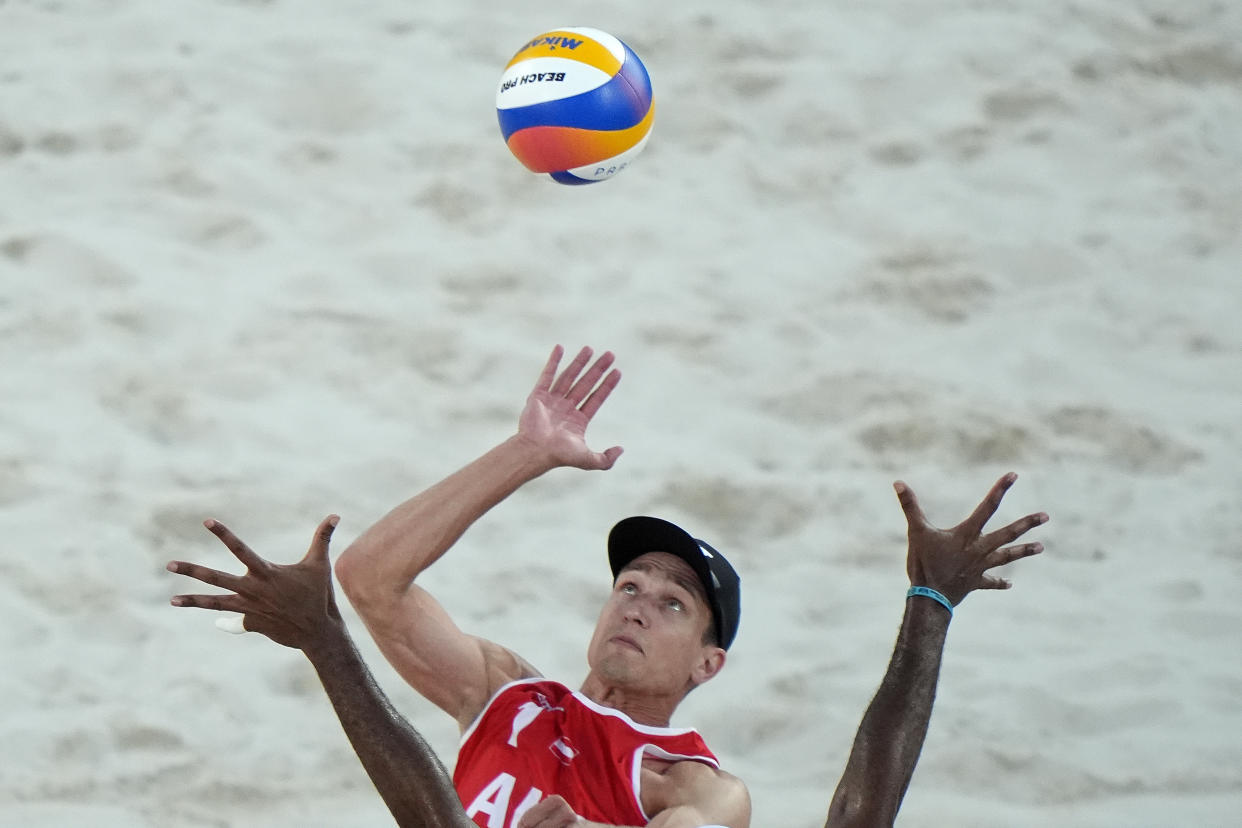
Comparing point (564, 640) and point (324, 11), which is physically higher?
point (324, 11)

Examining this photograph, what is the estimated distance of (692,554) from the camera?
2.84m

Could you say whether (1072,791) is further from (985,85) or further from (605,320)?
(985,85)

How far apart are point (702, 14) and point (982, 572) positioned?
338 centimetres

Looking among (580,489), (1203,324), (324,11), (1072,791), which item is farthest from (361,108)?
(1072,791)

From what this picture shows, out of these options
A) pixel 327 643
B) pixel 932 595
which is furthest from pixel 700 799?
pixel 327 643

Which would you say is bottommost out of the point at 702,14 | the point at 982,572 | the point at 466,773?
the point at 466,773

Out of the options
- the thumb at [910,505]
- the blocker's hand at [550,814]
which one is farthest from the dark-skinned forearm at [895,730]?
the blocker's hand at [550,814]

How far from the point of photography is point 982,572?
2434 mm

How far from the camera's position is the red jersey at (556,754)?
256 centimetres

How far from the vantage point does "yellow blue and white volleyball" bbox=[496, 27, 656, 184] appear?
10.1 ft

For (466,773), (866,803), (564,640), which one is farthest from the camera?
(564,640)

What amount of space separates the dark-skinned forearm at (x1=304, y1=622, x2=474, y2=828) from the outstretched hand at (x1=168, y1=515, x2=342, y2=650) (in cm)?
2

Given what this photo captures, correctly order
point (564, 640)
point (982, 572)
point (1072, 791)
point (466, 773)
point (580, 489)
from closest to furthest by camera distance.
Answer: point (982, 572), point (466, 773), point (1072, 791), point (564, 640), point (580, 489)

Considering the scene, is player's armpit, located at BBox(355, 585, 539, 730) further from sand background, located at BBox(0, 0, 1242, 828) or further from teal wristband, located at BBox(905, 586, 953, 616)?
sand background, located at BBox(0, 0, 1242, 828)
